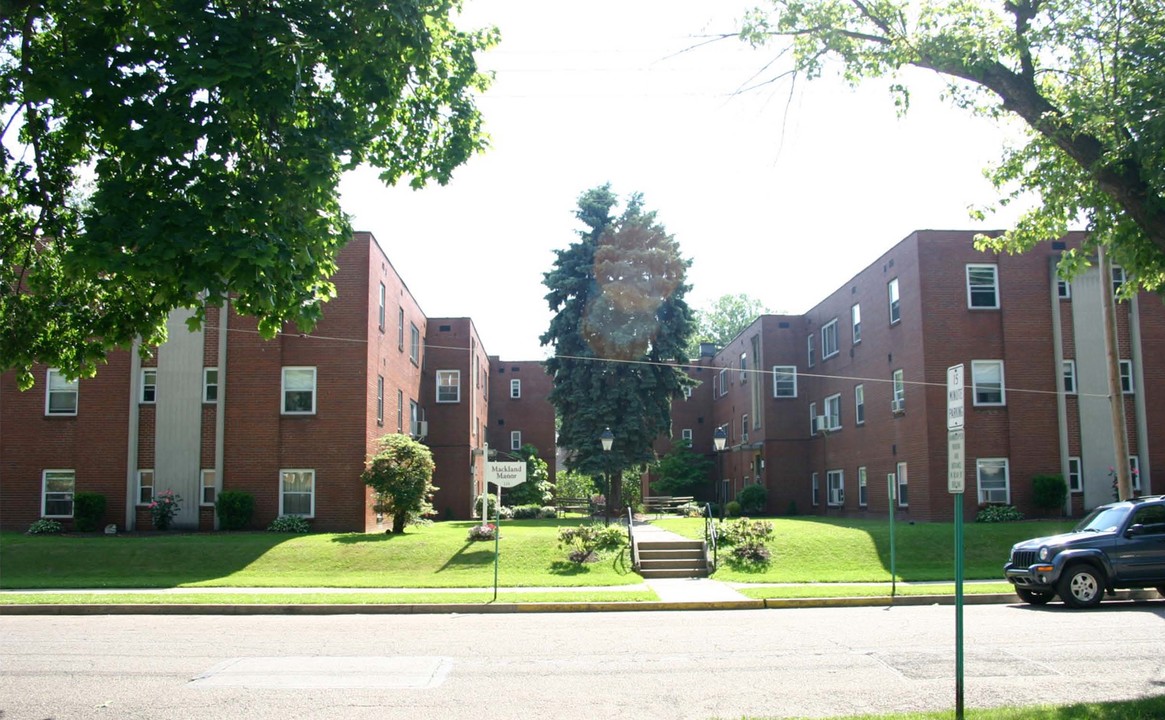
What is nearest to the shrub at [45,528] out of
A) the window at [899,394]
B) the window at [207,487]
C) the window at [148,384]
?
the window at [207,487]

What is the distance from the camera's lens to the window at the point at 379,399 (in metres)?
31.1

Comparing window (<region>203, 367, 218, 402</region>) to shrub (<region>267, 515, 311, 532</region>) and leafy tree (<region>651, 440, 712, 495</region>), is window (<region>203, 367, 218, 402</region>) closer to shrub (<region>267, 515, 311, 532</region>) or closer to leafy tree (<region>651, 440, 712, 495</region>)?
shrub (<region>267, 515, 311, 532</region>)

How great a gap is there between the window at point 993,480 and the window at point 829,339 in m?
10.9

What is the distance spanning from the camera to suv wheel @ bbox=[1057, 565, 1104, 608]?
15.5 metres

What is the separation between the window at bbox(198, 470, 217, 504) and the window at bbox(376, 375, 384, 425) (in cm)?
536

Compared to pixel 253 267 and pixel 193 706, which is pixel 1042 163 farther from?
pixel 193 706

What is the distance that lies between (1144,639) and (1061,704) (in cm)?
454

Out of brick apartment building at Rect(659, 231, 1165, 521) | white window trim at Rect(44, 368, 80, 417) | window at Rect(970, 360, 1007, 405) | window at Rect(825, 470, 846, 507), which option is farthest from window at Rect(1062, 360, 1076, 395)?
Result: white window trim at Rect(44, 368, 80, 417)

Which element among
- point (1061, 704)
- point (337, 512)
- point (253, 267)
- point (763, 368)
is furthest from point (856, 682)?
point (763, 368)

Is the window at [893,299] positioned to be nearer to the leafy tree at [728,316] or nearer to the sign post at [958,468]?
the sign post at [958,468]

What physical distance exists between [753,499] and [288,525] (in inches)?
857

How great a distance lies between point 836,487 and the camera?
3916cm

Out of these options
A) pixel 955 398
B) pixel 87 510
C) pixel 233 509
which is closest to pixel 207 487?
pixel 233 509

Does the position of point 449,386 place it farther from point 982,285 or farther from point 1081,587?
point 1081,587
